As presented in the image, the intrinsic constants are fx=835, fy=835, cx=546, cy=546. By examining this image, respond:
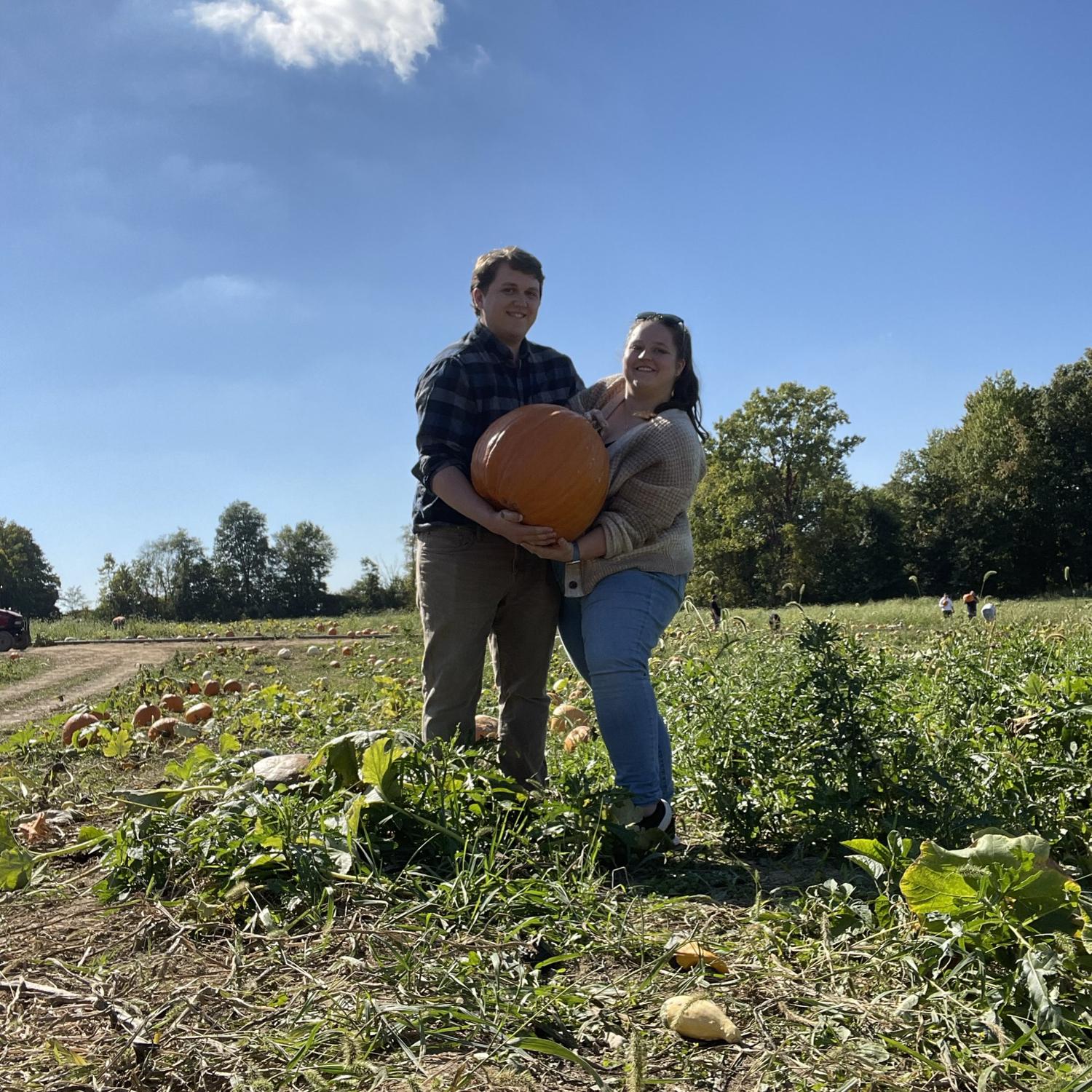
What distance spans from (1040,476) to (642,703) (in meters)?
41.8

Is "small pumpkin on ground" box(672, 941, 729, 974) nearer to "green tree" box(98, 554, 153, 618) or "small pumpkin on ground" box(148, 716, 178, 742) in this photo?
"small pumpkin on ground" box(148, 716, 178, 742)

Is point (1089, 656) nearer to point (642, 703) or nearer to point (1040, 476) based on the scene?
point (642, 703)

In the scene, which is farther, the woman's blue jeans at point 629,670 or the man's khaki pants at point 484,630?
the man's khaki pants at point 484,630

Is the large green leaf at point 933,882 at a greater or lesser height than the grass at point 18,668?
greater

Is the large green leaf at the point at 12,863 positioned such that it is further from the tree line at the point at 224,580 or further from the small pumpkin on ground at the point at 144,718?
the tree line at the point at 224,580

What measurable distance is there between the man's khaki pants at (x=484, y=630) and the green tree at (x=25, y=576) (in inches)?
1975

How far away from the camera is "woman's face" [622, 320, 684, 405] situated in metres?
3.00

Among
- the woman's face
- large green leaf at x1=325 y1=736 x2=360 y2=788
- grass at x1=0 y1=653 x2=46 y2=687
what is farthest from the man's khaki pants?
grass at x1=0 y1=653 x2=46 y2=687

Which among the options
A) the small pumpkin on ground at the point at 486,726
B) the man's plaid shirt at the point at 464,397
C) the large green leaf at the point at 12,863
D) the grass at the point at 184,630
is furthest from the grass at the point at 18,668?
the man's plaid shirt at the point at 464,397

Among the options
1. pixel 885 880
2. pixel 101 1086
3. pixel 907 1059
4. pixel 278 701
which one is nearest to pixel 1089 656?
pixel 885 880

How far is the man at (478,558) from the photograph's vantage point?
3.16 m

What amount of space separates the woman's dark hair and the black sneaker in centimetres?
136

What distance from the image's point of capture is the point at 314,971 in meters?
1.88

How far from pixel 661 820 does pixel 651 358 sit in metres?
1.59
